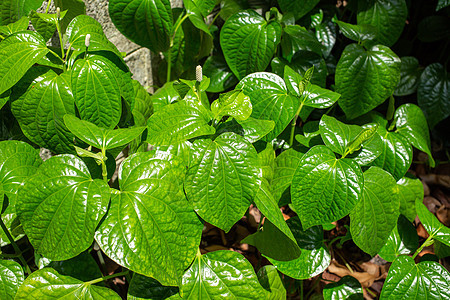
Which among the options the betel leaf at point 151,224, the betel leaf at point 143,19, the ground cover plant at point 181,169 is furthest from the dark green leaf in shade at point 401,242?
the betel leaf at point 143,19

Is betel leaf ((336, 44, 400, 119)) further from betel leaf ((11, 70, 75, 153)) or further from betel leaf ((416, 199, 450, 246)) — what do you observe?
betel leaf ((11, 70, 75, 153))

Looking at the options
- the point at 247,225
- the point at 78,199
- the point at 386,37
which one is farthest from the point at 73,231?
the point at 386,37

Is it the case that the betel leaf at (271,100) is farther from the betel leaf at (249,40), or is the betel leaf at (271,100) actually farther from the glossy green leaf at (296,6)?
the glossy green leaf at (296,6)

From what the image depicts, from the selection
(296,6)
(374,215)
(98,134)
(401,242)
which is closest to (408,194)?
(401,242)

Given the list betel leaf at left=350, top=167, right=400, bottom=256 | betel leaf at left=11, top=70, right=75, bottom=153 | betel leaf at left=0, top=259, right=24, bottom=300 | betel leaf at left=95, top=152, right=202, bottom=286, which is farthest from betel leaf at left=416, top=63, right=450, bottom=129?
betel leaf at left=0, top=259, right=24, bottom=300

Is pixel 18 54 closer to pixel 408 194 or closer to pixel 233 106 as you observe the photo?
pixel 233 106

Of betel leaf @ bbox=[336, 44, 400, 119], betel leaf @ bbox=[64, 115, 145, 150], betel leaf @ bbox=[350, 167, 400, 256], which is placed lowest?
betel leaf @ bbox=[350, 167, 400, 256]

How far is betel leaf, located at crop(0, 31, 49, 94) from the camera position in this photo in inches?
41.8

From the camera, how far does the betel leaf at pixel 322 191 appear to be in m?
1.18

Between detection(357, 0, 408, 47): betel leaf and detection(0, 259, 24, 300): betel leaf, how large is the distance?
1.67m

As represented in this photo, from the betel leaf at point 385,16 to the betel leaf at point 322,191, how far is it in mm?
946

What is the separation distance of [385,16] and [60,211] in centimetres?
160

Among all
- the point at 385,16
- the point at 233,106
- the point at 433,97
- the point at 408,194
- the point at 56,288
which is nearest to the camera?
the point at 56,288

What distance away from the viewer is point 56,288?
1.07m
